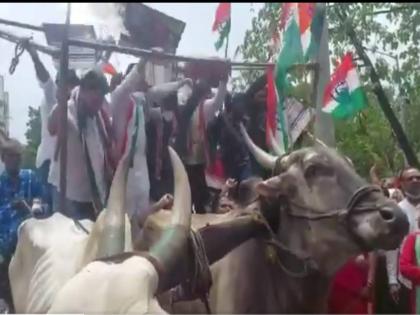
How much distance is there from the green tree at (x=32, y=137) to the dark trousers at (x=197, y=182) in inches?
26.8

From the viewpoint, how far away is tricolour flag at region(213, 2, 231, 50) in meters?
3.94

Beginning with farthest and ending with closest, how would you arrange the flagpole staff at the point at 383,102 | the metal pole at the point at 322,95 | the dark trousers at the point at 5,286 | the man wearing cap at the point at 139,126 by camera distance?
1. the flagpole staff at the point at 383,102
2. the metal pole at the point at 322,95
3. the dark trousers at the point at 5,286
4. the man wearing cap at the point at 139,126

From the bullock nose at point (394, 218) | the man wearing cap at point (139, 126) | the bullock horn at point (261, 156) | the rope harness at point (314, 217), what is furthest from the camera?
the bullock horn at point (261, 156)

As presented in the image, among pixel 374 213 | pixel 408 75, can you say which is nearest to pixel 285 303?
pixel 374 213

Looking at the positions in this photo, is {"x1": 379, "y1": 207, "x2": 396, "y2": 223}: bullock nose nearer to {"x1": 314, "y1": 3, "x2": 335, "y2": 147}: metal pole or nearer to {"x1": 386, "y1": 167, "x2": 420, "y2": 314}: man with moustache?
{"x1": 314, "y1": 3, "x2": 335, "y2": 147}: metal pole

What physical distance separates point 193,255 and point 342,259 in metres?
0.90

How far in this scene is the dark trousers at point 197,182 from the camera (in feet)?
15.9

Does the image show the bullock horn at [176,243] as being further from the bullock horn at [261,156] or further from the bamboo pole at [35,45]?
the bullock horn at [261,156]

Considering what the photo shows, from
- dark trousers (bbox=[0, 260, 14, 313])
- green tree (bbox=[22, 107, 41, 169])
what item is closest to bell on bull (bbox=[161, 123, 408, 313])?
dark trousers (bbox=[0, 260, 14, 313])

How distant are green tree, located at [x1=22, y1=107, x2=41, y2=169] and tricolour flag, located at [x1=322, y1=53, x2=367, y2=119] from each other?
1278 mm

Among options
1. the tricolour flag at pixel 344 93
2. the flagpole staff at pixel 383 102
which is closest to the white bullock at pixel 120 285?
the tricolour flag at pixel 344 93

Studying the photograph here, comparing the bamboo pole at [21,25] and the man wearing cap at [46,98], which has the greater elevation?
the bamboo pole at [21,25]

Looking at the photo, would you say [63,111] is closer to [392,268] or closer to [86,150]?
[86,150]

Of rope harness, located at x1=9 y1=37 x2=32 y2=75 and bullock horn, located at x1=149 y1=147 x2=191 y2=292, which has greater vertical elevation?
rope harness, located at x1=9 y1=37 x2=32 y2=75
